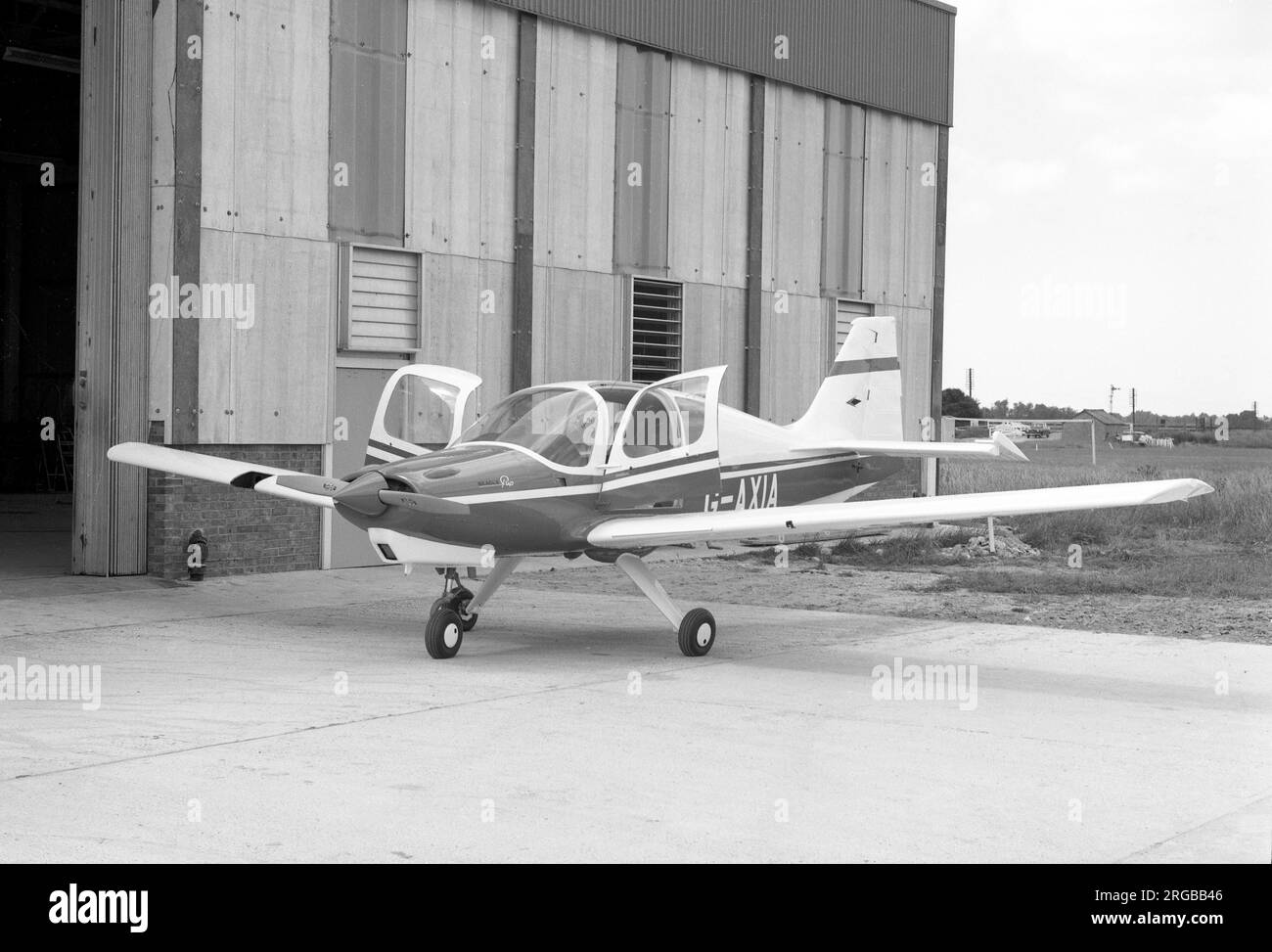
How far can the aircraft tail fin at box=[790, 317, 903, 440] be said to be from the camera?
13571 mm

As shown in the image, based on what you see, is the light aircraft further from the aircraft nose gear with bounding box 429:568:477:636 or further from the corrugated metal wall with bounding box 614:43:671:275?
the corrugated metal wall with bounding box 614:43:671:275

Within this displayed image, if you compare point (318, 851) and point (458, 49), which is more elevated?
point (458, 49)

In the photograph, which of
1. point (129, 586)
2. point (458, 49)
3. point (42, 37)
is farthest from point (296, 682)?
point (42, 37)

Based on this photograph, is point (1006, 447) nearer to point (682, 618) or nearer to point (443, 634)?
point (682, 618)

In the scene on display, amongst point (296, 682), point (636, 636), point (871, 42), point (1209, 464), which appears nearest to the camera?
point (296, 682)

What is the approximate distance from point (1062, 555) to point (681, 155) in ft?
25.0

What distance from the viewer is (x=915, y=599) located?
14281mm

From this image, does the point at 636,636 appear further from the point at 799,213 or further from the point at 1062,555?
the point at 799,213

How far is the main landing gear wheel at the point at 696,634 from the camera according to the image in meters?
10.4

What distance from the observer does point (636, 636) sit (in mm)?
11516

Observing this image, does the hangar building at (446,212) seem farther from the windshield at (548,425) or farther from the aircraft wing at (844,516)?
the aircraft wing at (844,516)

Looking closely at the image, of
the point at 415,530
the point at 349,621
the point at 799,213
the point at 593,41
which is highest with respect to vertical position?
the point at 593,41


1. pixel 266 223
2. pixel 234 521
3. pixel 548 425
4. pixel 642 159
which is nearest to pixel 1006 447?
pixel 548 425

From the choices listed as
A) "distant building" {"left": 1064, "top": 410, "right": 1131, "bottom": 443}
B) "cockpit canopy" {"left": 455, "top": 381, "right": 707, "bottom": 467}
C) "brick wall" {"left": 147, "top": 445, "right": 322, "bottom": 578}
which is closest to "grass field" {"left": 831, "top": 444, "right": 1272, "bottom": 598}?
"cockpit canopy" {"left": 455, "top": 381, "right": 707, "bottom": 467}
